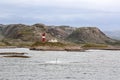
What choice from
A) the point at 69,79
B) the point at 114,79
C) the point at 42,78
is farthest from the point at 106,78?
the point at 42,78

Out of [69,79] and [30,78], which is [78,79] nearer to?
[69,79]

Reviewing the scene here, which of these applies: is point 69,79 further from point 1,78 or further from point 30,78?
point 1,78

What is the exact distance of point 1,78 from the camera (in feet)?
226

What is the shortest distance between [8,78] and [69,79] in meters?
10.4

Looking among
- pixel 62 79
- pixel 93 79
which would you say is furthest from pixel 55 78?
pixel 93 79

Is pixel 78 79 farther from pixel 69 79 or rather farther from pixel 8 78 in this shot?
pixel 8 78

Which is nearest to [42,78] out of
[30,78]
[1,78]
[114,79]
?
[30,78]

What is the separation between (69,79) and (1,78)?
11.4 meters

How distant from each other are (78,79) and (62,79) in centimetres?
276

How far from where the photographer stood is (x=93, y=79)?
6869 cm

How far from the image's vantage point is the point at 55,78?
70.3m

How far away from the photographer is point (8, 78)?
2739 inches

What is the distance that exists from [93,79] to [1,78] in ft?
50.6

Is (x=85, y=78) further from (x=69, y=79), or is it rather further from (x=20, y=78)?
(x=20, y=78)
